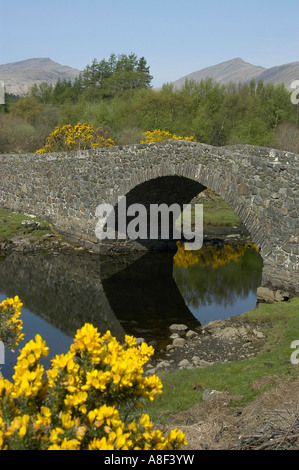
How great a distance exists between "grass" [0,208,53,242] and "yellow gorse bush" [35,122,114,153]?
6.64 m

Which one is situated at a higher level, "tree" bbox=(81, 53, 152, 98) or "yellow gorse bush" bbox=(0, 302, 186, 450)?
"tree" bbox=(81, 53, 152, 98)

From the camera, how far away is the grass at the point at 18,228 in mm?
20734

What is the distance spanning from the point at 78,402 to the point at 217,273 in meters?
14.1

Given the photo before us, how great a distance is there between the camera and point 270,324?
1052cm

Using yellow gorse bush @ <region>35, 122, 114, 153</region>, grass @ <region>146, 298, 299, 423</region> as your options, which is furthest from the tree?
grass @ <region>146, 298, 299, 423</region>

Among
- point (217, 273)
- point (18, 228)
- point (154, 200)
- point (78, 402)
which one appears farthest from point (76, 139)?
point (78, 402)

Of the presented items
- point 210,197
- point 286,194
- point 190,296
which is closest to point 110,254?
point 190,296

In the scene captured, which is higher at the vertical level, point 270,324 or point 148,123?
point 148,123

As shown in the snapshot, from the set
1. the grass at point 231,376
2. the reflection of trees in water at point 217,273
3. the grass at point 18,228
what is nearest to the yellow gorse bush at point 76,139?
the grass at point 18,228

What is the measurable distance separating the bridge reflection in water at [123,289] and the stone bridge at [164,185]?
6.54 ft

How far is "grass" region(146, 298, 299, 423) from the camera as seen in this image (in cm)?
648

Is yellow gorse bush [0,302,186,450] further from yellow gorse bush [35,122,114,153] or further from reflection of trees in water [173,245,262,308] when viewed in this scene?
yellow gorse bush [35,122,114,153]

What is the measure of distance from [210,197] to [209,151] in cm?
1533
